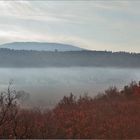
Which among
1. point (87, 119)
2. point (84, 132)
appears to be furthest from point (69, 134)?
point (87, 119)

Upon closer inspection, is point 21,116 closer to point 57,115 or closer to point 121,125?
point 121,125

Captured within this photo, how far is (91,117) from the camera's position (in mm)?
76312

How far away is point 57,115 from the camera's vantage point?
263ft

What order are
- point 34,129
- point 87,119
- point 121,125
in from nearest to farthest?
point 34,129
point 121,125
point 87,119

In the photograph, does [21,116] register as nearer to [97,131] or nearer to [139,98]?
[97,131]

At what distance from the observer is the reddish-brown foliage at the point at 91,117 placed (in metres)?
61.1

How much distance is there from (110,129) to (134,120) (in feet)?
12.4

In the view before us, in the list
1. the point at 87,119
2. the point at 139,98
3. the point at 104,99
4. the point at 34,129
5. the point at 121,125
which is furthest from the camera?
the point at 104,99

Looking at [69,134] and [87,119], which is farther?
[87,119]

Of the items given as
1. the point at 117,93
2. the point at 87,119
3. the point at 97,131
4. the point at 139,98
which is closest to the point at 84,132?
the point at 97,131

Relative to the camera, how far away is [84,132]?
67.1m

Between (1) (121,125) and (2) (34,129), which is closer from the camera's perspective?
(2) (34,129)

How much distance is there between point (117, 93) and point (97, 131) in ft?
97.8

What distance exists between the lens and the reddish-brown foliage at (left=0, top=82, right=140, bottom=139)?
61.1 metres
